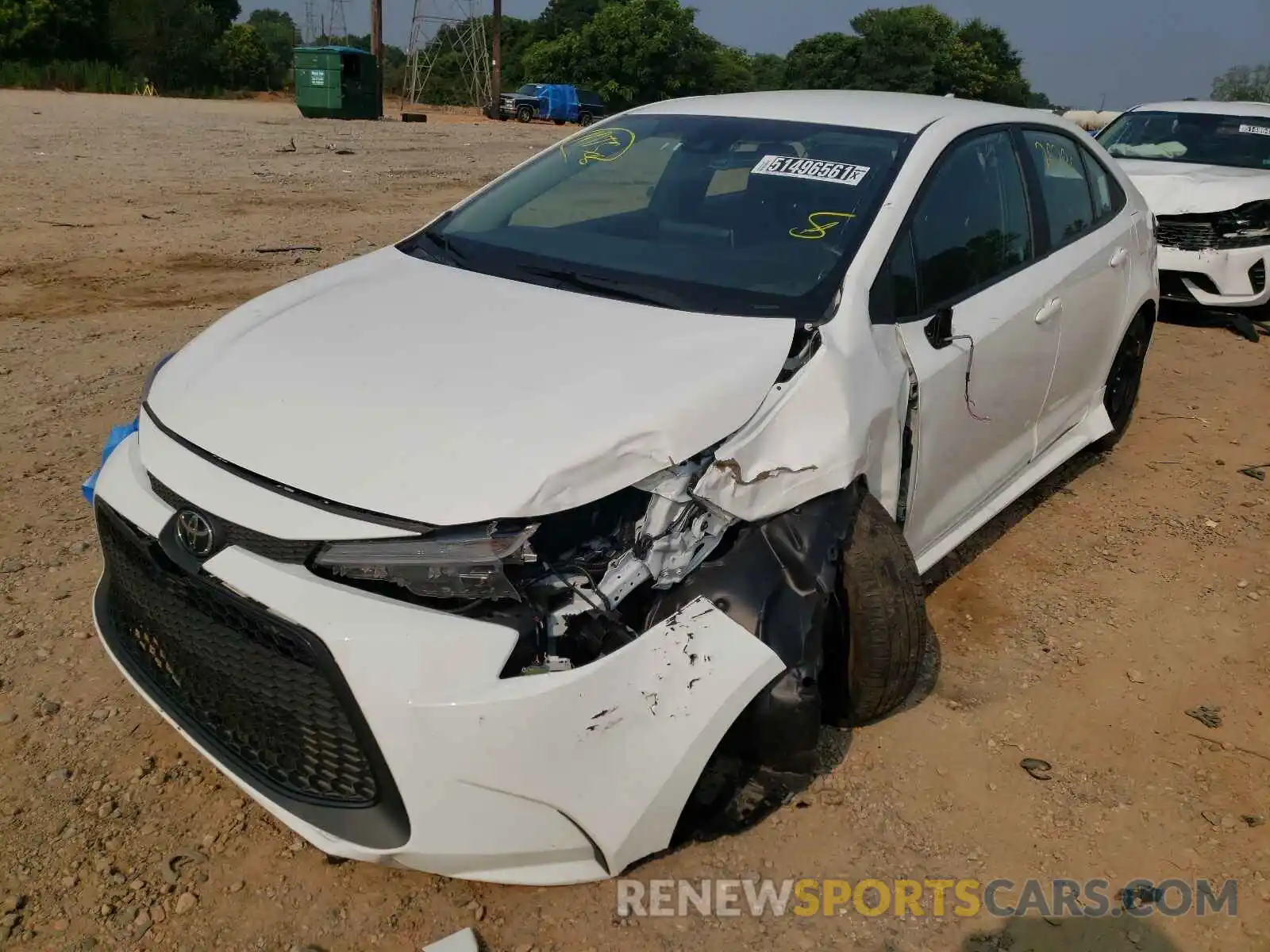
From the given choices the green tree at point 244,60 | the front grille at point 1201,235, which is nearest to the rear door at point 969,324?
the front grille at point 1201,235

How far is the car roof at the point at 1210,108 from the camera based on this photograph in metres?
8.70

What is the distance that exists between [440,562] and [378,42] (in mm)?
32246

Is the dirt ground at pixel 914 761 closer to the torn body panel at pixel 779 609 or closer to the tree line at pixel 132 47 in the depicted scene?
the torn body panel at pixel 779 609

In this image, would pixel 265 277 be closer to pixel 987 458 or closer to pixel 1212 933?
pixel 987 458

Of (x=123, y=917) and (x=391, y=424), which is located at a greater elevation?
(x=391, y=424)

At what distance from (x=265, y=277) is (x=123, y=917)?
624 centimetres

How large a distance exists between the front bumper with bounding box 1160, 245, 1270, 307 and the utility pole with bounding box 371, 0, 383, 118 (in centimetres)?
2676

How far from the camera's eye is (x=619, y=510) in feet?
7.66

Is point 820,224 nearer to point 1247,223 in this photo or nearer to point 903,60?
point 1247,223

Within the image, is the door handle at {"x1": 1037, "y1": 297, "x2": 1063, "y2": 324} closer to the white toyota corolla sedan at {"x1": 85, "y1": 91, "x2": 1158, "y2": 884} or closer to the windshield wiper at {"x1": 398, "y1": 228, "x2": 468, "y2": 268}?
the white toyota corolla sedan at {"x1": 85, "y1": 91, "x2": 1158, "y2": 884}

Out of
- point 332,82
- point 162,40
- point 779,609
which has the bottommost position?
point 779,609

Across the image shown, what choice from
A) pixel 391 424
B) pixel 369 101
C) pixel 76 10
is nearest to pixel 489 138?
pixel 369 101

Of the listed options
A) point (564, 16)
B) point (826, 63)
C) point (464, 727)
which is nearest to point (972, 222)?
point (464, 727)

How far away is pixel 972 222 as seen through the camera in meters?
3.37
